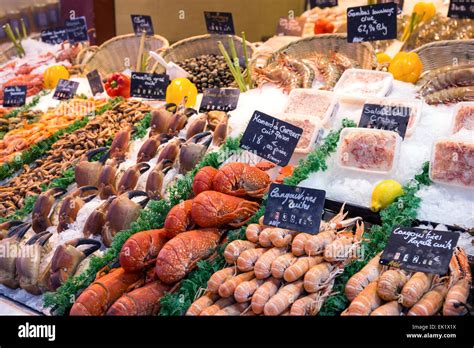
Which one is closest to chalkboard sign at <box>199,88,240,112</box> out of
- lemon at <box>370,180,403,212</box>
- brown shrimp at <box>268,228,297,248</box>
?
lemon at <box>370,180,403,212</box>

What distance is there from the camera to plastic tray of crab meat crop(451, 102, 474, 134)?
333 centimetres

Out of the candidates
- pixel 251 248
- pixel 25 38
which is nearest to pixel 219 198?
pixel 251 248

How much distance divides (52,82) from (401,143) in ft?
12.3

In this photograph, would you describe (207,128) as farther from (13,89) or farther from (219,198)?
(13,89)

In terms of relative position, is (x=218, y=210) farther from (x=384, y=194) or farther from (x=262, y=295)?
(x=384, y=194)

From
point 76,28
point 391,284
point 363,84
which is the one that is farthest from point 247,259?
point 76,28

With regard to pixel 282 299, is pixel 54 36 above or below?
above

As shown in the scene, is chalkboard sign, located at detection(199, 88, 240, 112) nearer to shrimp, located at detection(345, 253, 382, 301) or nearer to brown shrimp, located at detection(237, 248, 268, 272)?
brown shrimp, located at detection(237, 248, 268, 272)

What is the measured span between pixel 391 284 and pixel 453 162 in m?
0.95

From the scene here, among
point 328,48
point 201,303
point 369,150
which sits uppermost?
point 328,48

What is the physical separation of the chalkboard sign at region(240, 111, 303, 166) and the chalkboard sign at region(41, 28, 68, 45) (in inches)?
135

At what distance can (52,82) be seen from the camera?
5793 millimetres

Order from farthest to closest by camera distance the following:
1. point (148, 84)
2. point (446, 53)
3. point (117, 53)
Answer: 1. point (117, 53)
2. point (148, 84)
3. point (446, 53)

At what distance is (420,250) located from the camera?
2.43 metres
